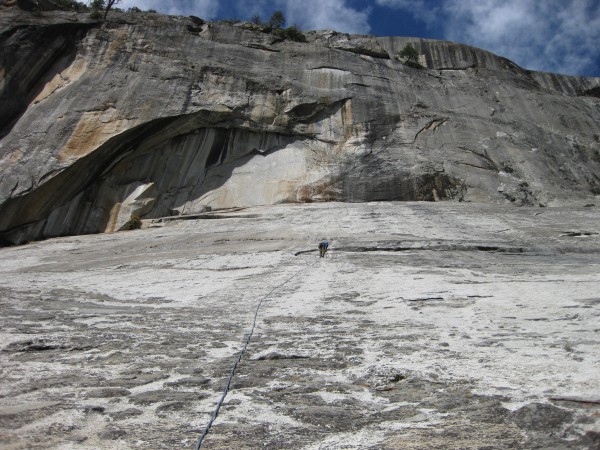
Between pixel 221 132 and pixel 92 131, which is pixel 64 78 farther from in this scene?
pixel 221 132

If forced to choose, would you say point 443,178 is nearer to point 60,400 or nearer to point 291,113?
point 291,113

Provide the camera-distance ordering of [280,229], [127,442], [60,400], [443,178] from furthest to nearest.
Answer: [443,178], [280,229], [60,400], [127,442]

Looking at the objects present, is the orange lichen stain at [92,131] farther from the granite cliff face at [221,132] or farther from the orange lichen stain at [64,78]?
the orange lichen stain at [64,78]

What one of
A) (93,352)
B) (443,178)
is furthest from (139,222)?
(93,352)

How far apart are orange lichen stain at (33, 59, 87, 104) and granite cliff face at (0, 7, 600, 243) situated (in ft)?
0.23

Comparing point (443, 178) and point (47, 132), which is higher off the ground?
point (47, 132)

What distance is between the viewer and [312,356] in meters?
4.47

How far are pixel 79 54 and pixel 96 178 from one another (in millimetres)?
7167

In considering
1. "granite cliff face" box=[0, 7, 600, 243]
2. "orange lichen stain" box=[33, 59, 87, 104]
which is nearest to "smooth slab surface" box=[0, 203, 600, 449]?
"granite cliff face" box=[0, 7, 600, 243]

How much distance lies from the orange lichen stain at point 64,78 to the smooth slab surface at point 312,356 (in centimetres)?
1734

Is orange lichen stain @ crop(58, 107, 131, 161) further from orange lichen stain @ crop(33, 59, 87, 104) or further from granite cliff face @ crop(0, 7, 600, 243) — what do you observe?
orange lichen stain @ crop(33, 59, 87, 104)

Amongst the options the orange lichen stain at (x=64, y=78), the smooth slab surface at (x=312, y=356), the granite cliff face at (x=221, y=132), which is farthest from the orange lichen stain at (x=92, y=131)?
the smooth slab surface at (x=312, y=356)

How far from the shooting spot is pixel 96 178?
24.8 m

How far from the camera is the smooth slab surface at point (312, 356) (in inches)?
115
